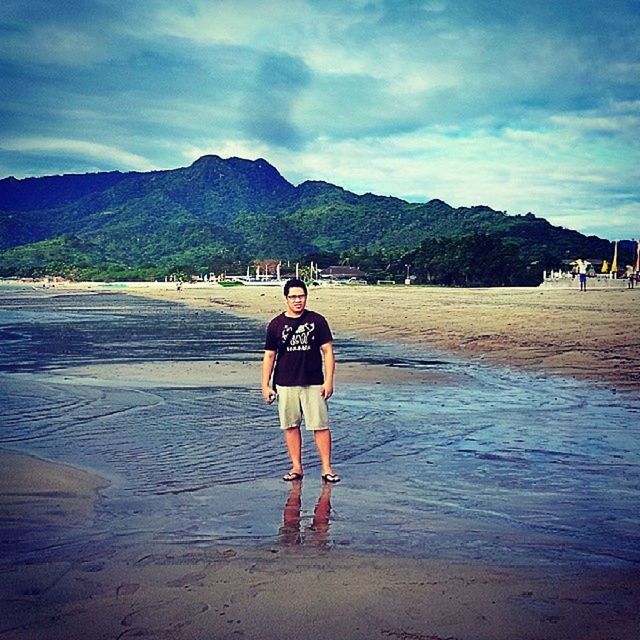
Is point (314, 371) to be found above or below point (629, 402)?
above

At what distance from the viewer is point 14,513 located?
5.76m

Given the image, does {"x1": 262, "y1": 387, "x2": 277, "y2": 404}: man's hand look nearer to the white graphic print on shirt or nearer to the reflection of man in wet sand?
the white graphic print on shirt

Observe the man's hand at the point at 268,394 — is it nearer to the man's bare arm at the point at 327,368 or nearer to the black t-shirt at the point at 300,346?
the black t-shirt at the point at 300,346

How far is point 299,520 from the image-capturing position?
5.63 metres

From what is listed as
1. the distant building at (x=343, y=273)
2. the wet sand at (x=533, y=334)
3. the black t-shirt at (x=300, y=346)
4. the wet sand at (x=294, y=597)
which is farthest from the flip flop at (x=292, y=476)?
the distant building at (x=343, y=273)

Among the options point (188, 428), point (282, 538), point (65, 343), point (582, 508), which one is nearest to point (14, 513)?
point (282, 538)

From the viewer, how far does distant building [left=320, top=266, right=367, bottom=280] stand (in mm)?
126312

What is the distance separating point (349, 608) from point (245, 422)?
237 inches

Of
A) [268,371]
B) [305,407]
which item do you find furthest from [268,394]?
[305,407]

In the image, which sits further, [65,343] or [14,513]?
[65,343]

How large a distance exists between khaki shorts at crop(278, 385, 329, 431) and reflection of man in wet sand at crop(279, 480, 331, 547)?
59cm

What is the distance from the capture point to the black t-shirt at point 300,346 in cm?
699

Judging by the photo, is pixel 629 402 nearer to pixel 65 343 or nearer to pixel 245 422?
pixel 245 422

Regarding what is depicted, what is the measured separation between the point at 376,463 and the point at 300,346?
1.53 metres
